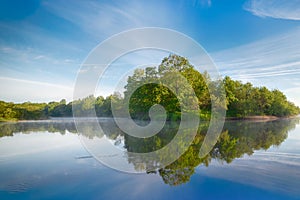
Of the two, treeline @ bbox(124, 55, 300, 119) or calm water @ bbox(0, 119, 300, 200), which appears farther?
treeline @ bbox(124, 55, 300, 119)

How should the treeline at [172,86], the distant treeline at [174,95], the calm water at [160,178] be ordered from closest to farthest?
the calm water at [160,178]
the treeline at [172,86]
the distant treeline at [174,95]

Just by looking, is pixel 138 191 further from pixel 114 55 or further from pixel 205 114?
pixel 205 114

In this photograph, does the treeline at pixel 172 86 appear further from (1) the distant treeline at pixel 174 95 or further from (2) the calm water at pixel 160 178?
(2) the calm water at pixel 160 178

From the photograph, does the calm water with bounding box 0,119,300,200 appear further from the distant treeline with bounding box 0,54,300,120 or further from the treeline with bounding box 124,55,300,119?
the treeline with bounding box 124,55,300,119

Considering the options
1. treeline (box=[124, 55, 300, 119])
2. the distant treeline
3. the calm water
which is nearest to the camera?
the calm water

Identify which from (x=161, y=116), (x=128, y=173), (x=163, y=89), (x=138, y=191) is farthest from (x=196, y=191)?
(x=161, y=116)

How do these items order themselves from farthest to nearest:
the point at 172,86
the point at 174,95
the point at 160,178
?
the point at 174,95 < the point at 172,86 < the point at 160,178

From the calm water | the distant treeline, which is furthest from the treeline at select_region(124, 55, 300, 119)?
the calm water

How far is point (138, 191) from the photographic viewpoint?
4.50 metres

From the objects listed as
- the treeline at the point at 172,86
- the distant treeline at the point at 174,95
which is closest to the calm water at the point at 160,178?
the distant treeline at the point at 174,95

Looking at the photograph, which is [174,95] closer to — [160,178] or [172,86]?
[172,86]

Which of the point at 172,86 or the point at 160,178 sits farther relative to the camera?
the point at 172,86

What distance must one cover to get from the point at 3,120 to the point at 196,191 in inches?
1865

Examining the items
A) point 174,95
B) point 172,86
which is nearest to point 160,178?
point 172,86
